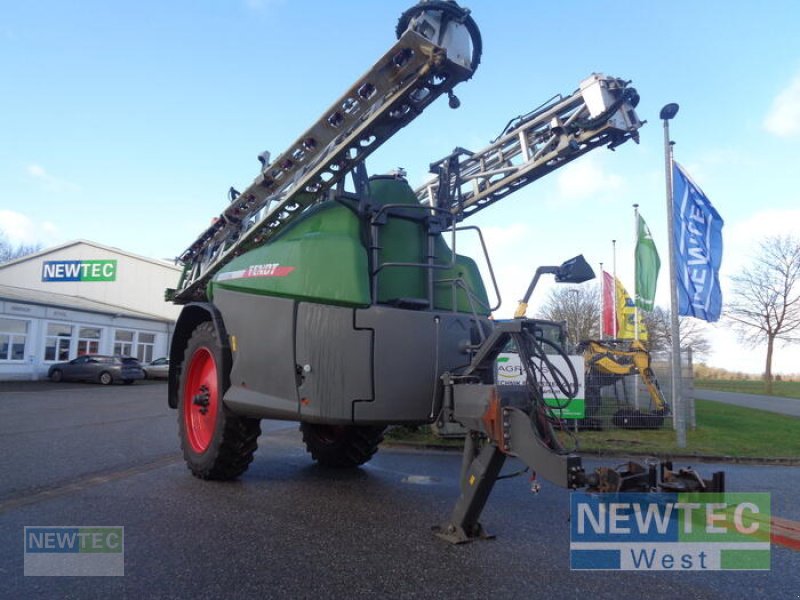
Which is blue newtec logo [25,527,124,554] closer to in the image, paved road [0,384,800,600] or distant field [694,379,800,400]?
paved road [0,384,800,600]

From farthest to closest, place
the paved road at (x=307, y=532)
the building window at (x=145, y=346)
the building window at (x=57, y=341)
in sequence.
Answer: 1. the building window at (x=145, y=346)
2. the building window at (x=57, y=341)
3. the paved road at (x=307, y=532)

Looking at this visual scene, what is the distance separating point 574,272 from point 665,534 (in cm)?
214

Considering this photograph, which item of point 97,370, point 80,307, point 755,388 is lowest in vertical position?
point 755,388

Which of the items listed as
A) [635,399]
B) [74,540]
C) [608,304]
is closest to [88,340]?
[608,304]

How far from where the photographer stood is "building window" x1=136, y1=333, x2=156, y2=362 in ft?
112

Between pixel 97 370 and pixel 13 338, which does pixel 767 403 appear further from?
pixel 13 338

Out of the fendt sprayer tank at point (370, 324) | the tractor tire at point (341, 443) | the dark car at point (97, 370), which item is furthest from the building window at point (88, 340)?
the tractor tire at point (341, 443)

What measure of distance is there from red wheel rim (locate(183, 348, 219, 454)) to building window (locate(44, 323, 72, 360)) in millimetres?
25432

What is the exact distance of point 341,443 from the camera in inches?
Answer: 271

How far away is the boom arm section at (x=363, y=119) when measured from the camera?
4.93 meters

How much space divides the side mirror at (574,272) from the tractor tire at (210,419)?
331 centimetres

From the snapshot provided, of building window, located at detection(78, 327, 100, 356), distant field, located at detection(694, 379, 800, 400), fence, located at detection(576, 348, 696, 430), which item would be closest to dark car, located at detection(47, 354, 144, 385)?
building window, located at detection(78, 327, 100, 356)

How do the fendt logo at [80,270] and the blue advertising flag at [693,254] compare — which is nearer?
the blue advertising flag at [693,254]

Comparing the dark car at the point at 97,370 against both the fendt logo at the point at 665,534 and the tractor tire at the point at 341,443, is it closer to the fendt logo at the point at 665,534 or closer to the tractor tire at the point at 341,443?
the tractor tire at the point at 341,443
